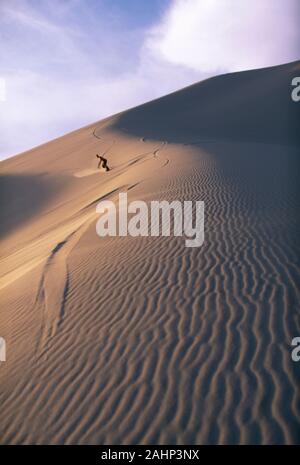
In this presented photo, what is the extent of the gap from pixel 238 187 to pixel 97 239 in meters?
4.53

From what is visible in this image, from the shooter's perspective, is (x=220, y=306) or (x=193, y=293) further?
(x=193, y=293)

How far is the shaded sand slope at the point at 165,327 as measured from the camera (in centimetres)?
353

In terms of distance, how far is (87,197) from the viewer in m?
16.1

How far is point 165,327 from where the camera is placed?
4805mm

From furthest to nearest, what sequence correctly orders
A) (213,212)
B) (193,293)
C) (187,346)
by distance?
(213,212), (193,293), (187,346)

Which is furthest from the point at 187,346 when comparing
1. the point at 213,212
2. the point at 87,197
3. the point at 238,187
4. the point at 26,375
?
the point at 87,197

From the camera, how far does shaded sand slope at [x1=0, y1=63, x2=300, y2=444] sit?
353 cm

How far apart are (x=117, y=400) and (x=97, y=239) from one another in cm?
528

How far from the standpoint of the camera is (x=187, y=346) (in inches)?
172

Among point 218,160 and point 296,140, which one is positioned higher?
point 296,140

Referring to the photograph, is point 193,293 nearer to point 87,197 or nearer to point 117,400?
point 117,400

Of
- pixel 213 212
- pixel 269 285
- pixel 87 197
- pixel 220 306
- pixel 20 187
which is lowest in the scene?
pixel 220 306

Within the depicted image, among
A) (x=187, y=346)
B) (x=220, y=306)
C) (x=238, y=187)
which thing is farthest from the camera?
(x=238, y=187)

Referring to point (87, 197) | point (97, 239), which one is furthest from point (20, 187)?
point (97, 239)
